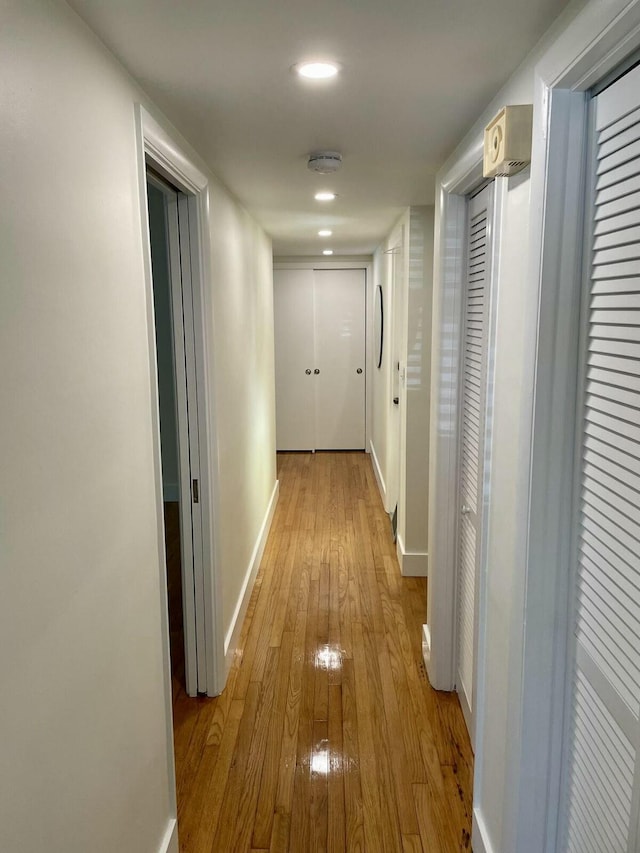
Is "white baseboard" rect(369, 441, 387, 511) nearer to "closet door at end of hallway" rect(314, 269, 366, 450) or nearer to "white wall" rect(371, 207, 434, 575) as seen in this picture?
"closet door at end of hallway" rect(314, 269, 366, 450)

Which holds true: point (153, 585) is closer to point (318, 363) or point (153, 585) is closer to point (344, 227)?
point (344, 227)

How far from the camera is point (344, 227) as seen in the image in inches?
170

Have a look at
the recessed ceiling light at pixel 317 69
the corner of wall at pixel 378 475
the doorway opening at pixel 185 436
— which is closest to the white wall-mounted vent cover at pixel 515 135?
the recessed ceiling light at pixel 317 69

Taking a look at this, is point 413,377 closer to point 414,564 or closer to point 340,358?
point 414,564

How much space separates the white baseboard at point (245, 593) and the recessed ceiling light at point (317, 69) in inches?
88.0

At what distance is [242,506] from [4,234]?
2.51 m

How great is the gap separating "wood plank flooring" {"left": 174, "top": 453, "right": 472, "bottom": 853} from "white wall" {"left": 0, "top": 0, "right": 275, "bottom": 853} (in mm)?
390

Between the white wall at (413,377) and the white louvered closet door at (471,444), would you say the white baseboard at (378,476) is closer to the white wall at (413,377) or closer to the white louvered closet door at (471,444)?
the white wall at (413,377)

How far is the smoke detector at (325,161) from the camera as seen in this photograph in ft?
7.29

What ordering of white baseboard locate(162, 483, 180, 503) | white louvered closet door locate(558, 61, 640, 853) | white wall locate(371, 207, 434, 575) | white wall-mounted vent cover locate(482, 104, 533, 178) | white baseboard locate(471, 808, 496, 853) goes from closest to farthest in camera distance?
1. white louvered closet door locate(558, 61, 640, 853)
2. white wall-mounted vent cover locate(482, 104, 533, 178)
3. white baseboard locate(471, 808, 496, 853)
4. white wall locate(371, 207, 434, 575)
5. white baseboard locate(162, 483, 180, 503)

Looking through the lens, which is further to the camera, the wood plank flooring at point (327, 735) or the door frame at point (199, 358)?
the wood plank flooring at point (327, 735)

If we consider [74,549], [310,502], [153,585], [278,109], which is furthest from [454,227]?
[310,502]

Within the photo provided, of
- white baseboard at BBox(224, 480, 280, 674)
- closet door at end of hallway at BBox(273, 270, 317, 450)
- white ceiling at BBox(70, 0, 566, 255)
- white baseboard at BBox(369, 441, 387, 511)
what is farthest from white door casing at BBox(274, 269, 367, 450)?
white ceiling at BBox(70, 0, 566, 255)

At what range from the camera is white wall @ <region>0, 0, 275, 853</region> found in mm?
985
